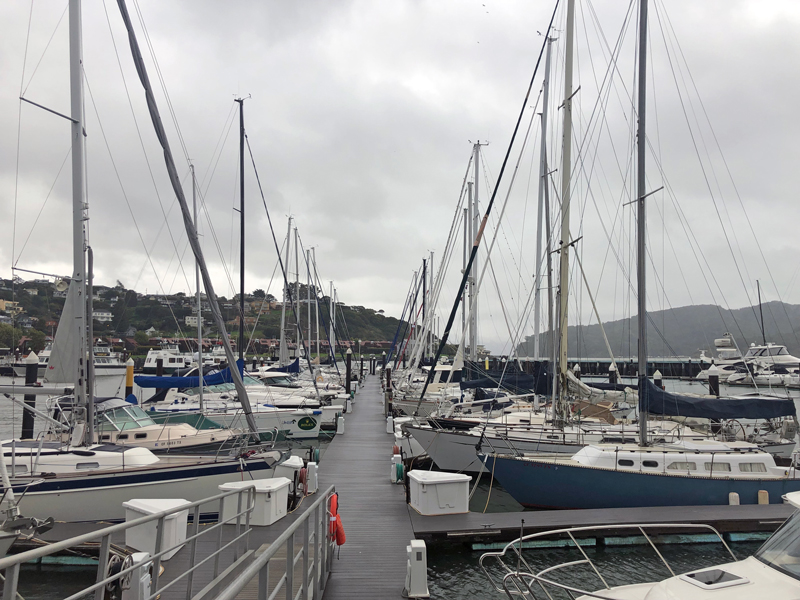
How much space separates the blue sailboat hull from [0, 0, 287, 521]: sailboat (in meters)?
6.64

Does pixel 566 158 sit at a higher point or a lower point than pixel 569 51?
lower

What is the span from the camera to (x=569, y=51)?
20.2 metres

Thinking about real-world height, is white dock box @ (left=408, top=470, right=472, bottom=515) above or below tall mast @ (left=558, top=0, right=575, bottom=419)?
below

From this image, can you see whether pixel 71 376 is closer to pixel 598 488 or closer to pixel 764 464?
pixel 598 488

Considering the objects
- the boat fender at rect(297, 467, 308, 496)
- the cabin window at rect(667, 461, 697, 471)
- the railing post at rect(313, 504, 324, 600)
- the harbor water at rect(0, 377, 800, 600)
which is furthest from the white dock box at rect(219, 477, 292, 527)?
the cabin window at rect(667, 461, 697, 471)

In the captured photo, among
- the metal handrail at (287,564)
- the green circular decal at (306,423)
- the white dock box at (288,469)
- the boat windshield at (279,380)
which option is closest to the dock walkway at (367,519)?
the metal handrail at (287,564)

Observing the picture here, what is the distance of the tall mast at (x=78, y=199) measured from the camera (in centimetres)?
1305

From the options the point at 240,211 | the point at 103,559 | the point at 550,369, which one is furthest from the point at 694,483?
the point at 240,211

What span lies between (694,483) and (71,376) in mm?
14755

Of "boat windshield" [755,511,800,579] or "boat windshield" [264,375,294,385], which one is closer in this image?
"boat windshield" [755,511,800,579]

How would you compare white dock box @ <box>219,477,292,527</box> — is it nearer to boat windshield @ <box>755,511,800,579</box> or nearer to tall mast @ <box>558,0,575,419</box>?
boat windshield @ <box>755,511,800,579</box>

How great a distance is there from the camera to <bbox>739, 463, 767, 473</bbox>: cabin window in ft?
48.8

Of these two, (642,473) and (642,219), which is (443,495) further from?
(642,219)

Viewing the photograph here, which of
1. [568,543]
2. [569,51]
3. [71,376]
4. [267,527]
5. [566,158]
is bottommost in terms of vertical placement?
[568,543]
